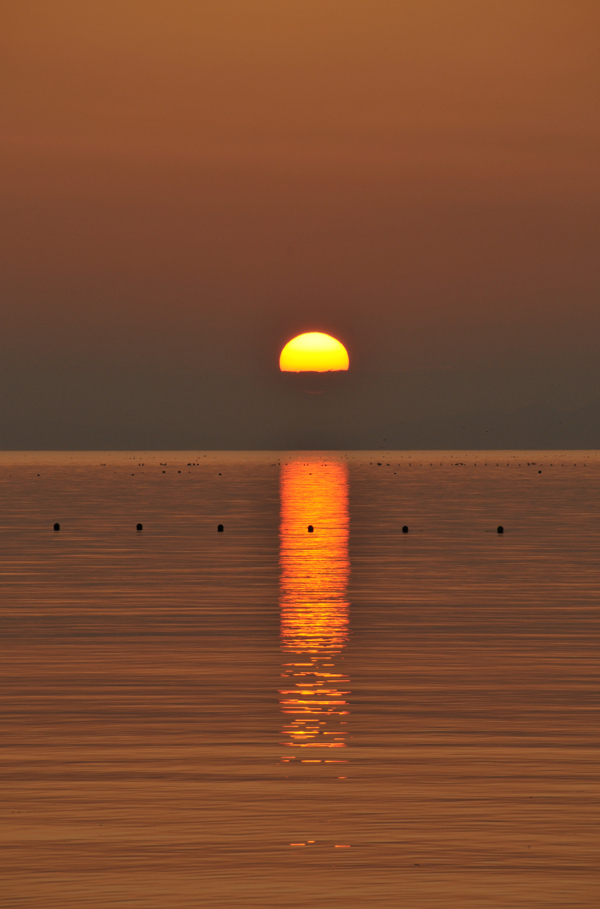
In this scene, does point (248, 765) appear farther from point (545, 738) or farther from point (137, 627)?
point (137, 627)

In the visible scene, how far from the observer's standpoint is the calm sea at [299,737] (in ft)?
48.9

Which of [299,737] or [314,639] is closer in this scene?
[299,737]

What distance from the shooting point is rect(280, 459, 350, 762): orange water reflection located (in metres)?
22.8

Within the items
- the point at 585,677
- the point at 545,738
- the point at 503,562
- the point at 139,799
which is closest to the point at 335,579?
the point at 503,562

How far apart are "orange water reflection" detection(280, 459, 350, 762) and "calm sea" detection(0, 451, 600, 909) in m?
0.10

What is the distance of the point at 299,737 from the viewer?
22.4m

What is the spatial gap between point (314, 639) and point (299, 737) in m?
12.4

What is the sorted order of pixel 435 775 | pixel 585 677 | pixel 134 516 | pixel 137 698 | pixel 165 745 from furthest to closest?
pixel 134 516
pixel 585 677
pixel 137 698
pixel 165 745
pixel 435 775

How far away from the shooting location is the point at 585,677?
1131 inches

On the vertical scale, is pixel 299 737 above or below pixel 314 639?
below

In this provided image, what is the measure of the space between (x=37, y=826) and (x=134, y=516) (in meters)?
80.4

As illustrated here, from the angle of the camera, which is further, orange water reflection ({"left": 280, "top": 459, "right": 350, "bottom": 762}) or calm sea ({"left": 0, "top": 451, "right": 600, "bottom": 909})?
orange water reflection ({"left": 280, "top": 459, "right": 350, "bottom": 762})

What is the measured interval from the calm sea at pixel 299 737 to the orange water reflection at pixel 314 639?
0.32ft

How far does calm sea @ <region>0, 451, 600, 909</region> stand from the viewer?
48.9 ft
